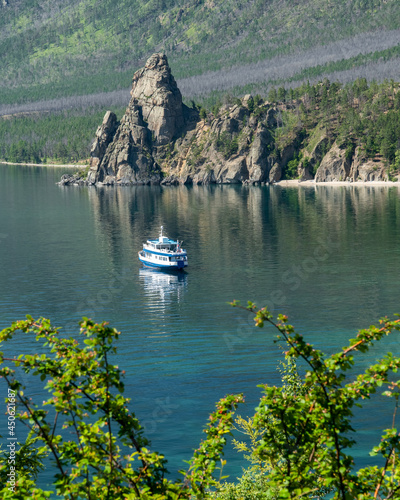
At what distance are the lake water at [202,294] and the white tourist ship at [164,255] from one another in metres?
2.47

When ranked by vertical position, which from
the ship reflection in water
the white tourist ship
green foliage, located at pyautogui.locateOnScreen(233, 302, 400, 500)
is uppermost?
green foliage, located at pyautogui.locateOnScreen(233, 302, 400, 500)

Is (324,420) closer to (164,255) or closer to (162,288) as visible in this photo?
(162,288)

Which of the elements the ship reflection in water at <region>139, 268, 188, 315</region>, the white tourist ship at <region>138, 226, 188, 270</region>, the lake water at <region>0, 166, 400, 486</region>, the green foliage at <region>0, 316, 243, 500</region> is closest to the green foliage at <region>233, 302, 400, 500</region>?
the green foliage at <region>0, 316, 243, 500</region>

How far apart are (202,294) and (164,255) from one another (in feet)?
77.4

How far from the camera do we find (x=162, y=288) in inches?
3907

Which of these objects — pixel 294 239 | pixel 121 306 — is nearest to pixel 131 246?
pixel 294 239

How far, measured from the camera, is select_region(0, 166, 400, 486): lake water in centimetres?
5385

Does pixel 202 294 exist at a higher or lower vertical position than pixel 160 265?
lower

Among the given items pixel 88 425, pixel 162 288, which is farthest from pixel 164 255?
pixel 88 425

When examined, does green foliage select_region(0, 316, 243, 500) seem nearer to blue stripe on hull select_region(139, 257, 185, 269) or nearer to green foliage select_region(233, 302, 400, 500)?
green foliage select_region(233, 302, 400, 500)

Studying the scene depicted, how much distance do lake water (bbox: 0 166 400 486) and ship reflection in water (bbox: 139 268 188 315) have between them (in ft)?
1.00

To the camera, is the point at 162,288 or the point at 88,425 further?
the point at 162,288

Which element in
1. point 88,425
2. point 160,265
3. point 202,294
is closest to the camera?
point 88,425

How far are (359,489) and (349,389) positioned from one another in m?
2.90
